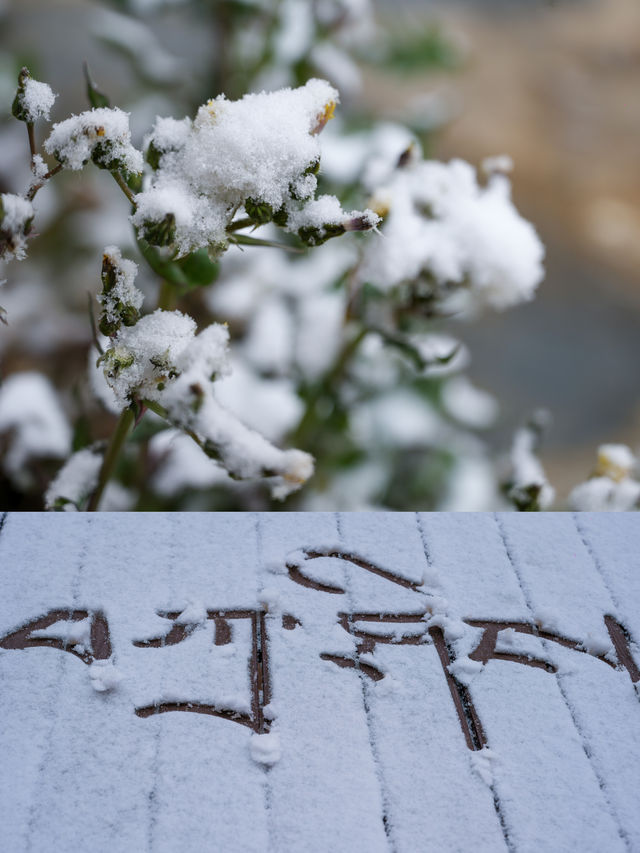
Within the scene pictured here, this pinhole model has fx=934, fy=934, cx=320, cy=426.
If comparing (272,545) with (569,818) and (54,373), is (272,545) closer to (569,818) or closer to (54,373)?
(569,818)

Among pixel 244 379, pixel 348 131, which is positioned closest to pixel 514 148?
pixel 348 131

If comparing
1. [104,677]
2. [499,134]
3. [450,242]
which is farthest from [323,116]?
[499,134]

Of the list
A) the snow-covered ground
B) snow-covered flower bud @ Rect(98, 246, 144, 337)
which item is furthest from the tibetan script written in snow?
snow-covered flower bud @ Rect(98, 246, 144, 337)

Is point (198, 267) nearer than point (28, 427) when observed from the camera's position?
Yes

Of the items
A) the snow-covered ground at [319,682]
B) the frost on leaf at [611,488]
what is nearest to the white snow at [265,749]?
the snow-covered ground at [319,682]

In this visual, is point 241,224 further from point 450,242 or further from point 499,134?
point 499,134

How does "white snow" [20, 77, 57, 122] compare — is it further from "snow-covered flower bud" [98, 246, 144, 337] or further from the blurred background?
the blurred background
